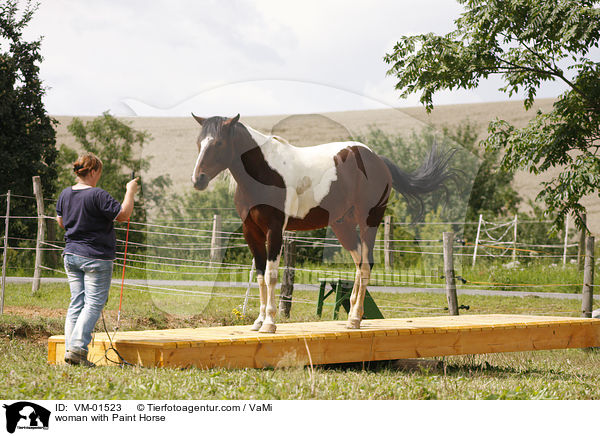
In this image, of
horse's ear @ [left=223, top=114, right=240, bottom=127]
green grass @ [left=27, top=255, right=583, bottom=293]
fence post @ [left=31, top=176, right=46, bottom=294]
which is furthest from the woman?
fence post @ [left=31, top=176, right=46, bottom=294]

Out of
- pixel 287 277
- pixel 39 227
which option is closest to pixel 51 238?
pixel 39 227

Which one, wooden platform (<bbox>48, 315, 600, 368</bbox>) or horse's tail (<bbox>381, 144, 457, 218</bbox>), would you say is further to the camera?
horse's tail (<bbox>381, 144, 457, 218</bbox>)

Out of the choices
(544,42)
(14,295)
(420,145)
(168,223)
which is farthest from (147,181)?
(14,295)

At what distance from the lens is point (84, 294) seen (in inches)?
190

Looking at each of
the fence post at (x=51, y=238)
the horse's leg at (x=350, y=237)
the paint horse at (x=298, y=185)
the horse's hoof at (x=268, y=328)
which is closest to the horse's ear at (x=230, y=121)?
the paint horse at (x=298, y=185)

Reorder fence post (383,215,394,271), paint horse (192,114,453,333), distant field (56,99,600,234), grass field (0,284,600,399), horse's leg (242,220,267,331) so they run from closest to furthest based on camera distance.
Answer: grass field (0,284,600,399)
distant field (56,99,600,234)
paint horse (192,114,453,333)
horse's leg (242,220,267,331)
fence post (383,215,394,271)

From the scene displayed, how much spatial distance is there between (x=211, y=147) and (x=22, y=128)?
17.8 meters

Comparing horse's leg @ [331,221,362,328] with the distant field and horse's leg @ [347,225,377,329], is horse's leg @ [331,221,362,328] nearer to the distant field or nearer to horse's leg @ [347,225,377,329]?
horse's leg @ [347,225,377,329]

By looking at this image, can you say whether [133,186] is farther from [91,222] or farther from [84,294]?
[84,294]

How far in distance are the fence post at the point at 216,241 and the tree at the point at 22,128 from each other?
15.6 meters

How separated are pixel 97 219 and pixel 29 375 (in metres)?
1.33

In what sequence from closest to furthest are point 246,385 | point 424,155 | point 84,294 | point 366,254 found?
point 246,385 < point 84,294 < point 424,155 < point 366,254

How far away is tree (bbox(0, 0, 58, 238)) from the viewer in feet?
63.1

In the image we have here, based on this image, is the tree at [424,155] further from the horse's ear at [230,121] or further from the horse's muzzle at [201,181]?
the horse's muzzle at [201,181]
